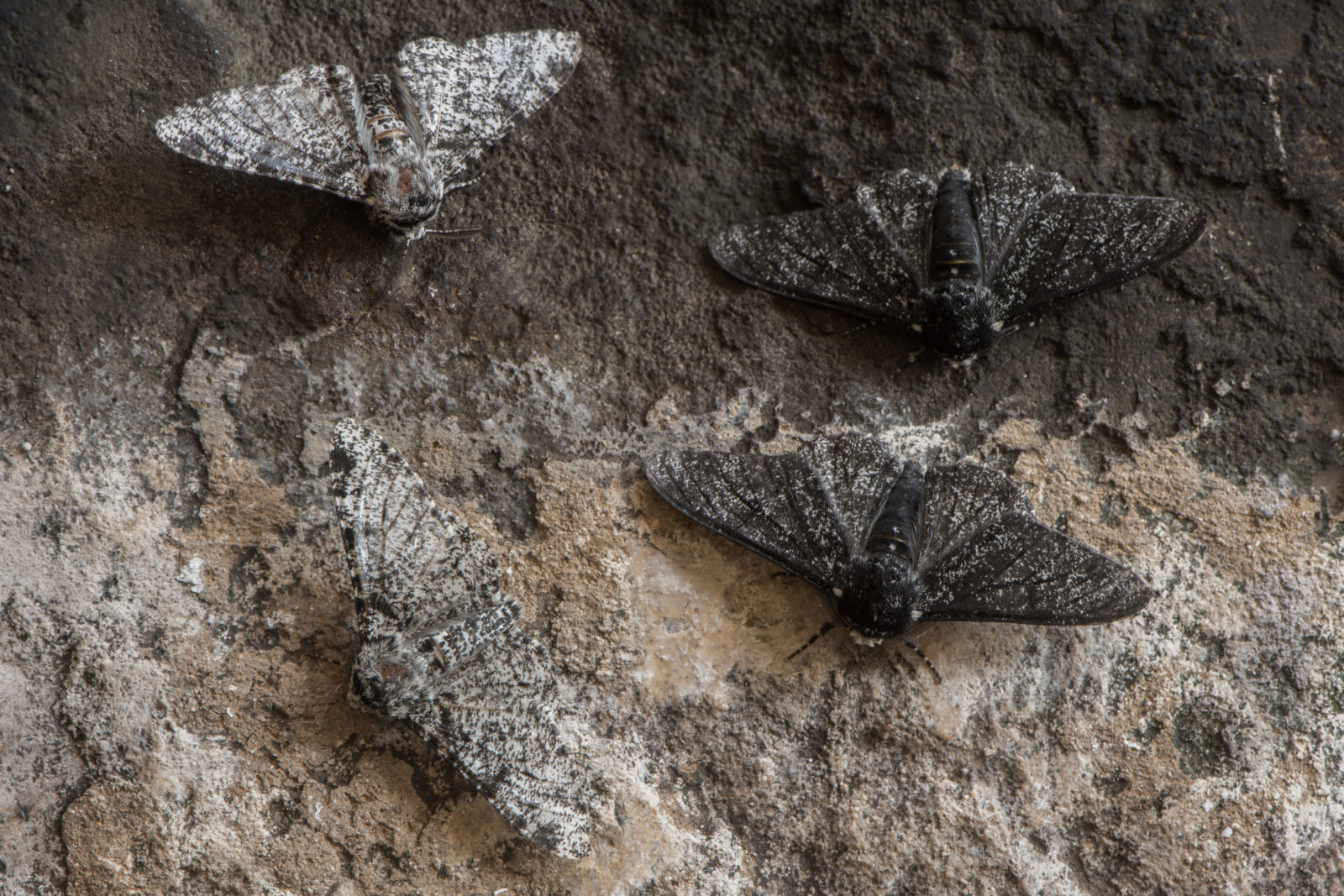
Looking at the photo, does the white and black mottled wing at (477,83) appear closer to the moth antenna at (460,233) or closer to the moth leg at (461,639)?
the moth antenna at (460,233)

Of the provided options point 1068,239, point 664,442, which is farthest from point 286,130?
Result: point 1068,239

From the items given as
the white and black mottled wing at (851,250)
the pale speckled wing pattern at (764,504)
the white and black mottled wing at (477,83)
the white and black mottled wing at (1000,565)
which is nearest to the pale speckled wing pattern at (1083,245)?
the white and black mottled wing at (851,250)

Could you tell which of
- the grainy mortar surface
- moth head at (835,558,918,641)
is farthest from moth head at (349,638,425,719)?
moth head at (835,558,918,641)

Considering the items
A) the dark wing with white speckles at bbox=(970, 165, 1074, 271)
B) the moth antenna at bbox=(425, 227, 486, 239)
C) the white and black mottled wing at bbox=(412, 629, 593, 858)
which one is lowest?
the white and black mottled wing at bbox=(412, 629, 593, 858)

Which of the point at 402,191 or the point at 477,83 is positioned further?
the point at 477,83

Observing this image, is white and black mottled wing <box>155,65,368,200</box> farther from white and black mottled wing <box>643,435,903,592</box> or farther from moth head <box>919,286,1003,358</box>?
moth head <box>919,286,1003,358</box>

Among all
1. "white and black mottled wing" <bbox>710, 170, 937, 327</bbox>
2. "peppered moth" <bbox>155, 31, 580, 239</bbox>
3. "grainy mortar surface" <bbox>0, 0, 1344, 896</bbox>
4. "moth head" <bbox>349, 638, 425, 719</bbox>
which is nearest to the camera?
"moth head" <bbox>349, 638, 425, 719</bbox>

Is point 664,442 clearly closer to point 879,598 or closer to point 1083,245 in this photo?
point 879,598
